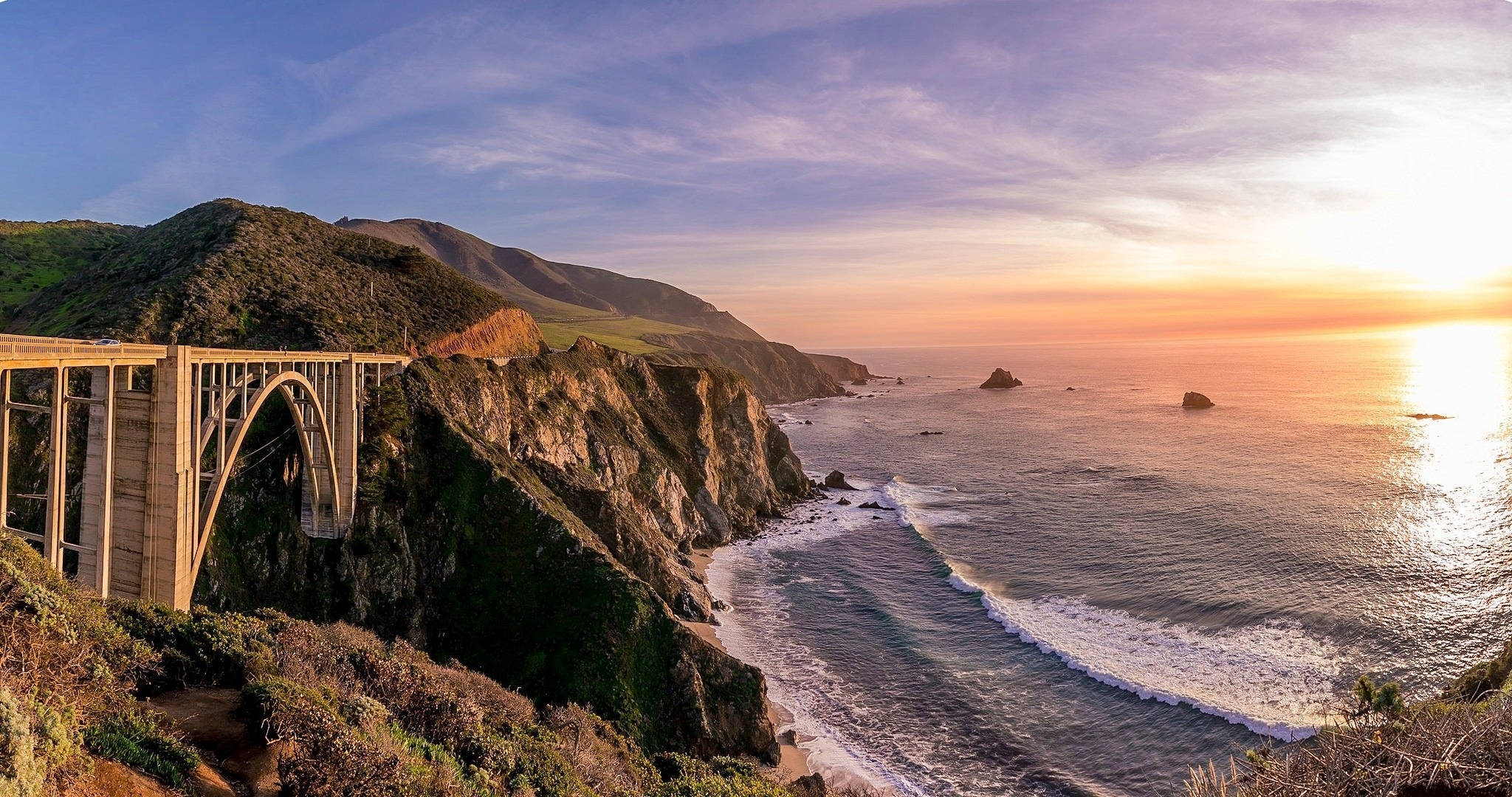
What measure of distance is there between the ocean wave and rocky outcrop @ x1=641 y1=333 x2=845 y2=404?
12616cm

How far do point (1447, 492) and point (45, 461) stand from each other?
97422 mm

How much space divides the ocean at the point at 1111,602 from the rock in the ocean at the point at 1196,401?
40.6 metres

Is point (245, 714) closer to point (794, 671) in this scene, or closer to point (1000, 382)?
point (794, 671)

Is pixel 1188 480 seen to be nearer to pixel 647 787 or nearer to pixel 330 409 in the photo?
pixel 647 787

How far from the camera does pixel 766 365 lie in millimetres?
176125

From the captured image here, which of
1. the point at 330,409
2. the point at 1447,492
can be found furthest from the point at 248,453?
the point at 1447,492

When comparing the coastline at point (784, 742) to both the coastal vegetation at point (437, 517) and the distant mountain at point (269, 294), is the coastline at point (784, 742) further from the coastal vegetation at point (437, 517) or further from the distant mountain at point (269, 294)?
the distant mountain at point (269, 294)

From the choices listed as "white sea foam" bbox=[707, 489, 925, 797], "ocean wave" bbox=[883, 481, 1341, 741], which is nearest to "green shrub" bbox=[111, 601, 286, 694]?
"white sea foam" bbox=[707, 489, 925, 797]

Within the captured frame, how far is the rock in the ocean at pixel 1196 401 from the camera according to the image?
128 metres

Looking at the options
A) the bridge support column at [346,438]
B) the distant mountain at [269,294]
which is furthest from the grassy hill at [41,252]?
the bridge support column at [346,438]

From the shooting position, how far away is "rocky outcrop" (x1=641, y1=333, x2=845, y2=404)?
168875 millimetres

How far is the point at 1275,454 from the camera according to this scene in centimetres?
7881

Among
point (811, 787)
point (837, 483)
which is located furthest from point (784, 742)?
point (837, 483)

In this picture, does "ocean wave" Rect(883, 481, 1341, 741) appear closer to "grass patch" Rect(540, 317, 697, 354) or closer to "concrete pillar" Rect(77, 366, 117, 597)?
"concrete pillar" Rect(77, 366, 117, 597)
